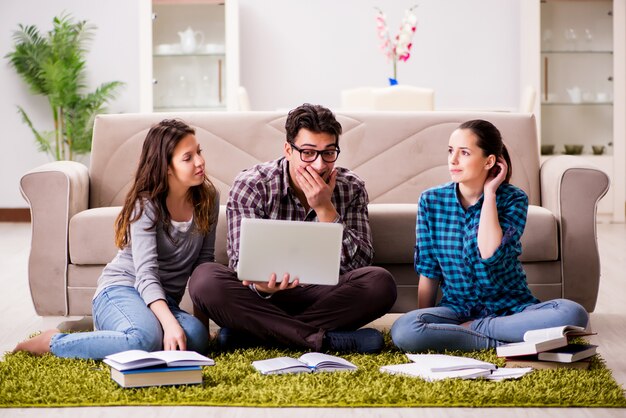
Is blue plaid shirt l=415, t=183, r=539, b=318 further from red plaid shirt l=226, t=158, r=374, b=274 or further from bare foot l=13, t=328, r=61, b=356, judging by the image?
bare foot l=13, t=328, r=61, b=356

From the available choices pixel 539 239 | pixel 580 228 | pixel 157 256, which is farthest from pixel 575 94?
pixel 157 256

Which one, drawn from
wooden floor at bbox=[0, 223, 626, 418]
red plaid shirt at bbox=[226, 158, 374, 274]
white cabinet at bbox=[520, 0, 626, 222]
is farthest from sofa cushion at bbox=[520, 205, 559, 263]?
white cabinet at bbox=[520, 0, 626, 222]

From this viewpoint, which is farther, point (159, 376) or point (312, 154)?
point (312, 154)

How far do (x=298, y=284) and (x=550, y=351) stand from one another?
Result: 0.67 metres

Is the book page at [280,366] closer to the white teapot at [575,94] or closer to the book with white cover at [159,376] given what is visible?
the book with white cover at [159,376]

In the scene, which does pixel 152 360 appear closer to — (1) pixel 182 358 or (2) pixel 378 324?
(1) pixel 182 358

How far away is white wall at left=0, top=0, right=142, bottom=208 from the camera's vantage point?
271 inches

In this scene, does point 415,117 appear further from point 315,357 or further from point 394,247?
point 315,357

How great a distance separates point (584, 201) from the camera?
3027mm

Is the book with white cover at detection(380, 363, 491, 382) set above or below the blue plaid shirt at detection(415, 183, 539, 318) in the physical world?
below

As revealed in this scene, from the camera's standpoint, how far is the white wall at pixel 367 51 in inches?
276

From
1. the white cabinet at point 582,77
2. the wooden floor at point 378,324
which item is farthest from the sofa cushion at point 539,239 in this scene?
the white cabinet at point 582,77

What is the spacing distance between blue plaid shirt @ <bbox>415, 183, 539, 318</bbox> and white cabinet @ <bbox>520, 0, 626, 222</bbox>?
14.1ft

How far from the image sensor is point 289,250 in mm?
2316
